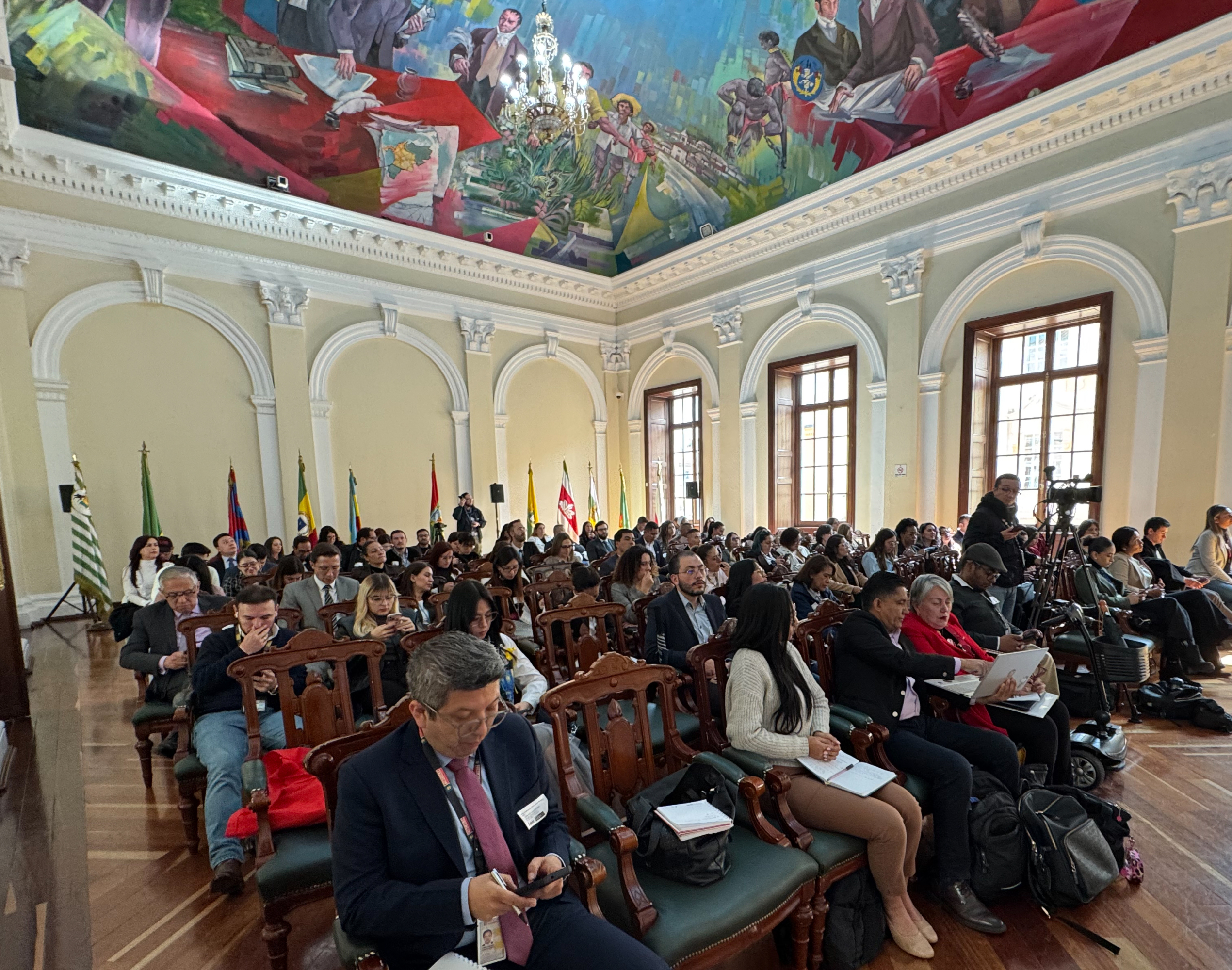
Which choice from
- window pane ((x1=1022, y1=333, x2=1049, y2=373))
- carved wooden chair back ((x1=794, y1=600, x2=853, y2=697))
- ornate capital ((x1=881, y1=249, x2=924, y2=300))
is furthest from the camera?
ornate capital ((x1=881, y1=249, x2=924, y2=300))

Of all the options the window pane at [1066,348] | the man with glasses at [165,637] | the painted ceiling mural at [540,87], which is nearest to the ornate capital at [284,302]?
the painted ceiling mural at [540,87]

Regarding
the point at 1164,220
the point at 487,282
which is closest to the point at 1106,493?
the point at 1164,220

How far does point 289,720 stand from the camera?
221 cm

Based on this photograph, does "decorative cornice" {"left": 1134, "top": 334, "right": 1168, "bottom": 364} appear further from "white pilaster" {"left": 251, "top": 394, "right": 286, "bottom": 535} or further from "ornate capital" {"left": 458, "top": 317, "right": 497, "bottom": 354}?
"white pilaster" {"left": 251, "top": 394, "right": 286, "bottom": 535}

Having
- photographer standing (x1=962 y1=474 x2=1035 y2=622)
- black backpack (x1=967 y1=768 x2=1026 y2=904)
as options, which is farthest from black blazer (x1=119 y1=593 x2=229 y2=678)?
photographer standing (x1=962 y1=474 x2=1035 y2=622)

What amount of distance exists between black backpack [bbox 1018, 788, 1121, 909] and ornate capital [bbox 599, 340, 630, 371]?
1135cm

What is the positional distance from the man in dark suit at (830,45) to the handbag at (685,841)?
379 inches

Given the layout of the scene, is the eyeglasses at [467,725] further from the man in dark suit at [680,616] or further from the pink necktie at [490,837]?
the man in dark suit at [680,616]

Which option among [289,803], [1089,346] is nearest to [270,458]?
[289,803]

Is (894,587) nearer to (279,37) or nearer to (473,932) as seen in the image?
(473,932)

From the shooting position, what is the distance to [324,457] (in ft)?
29.3

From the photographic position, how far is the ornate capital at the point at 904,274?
8008mm

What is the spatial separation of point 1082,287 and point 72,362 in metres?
12.9

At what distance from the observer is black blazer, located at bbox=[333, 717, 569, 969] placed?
1.24 m
